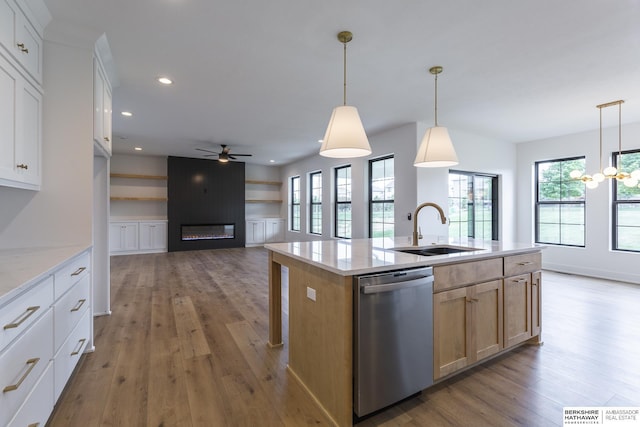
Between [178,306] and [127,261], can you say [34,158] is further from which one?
[127,261]

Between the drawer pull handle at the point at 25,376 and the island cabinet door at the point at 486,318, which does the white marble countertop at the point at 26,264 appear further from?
the island cabinet door at the point at 486,318

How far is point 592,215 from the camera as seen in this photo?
5.18m

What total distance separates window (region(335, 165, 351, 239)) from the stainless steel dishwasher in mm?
4961

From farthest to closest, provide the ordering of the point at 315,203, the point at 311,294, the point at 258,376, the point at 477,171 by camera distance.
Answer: the point at 315,203, the point at 477,171, the point at 258,376, the point at 311,294

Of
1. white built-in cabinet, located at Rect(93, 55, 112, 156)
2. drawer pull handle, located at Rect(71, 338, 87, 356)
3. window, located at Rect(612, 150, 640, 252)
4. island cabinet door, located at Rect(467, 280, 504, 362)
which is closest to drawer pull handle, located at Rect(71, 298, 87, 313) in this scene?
drawer pull handle, located at Rect(71, 338, 87, 356)

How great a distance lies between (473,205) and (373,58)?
165 inches

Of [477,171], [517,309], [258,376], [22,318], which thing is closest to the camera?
[22,318]

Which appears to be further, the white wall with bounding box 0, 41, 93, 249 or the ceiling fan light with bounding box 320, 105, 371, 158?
the white wall with bounding box 0, 41, 93, 249

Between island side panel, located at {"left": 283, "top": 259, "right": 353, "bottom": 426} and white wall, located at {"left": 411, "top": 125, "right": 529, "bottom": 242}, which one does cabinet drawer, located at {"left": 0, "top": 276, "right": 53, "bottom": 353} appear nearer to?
island side panel, located at {"left": 283, "top": 259, "right": 353, "bottom": 426}

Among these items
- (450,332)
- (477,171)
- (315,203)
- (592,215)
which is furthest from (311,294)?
(315,203)

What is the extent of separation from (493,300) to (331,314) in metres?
1.36

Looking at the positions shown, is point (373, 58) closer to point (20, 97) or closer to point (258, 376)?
point (20, 97)

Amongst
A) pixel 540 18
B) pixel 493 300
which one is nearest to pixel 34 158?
pixel 493 300

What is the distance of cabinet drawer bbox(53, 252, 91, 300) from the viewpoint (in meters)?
1.75
